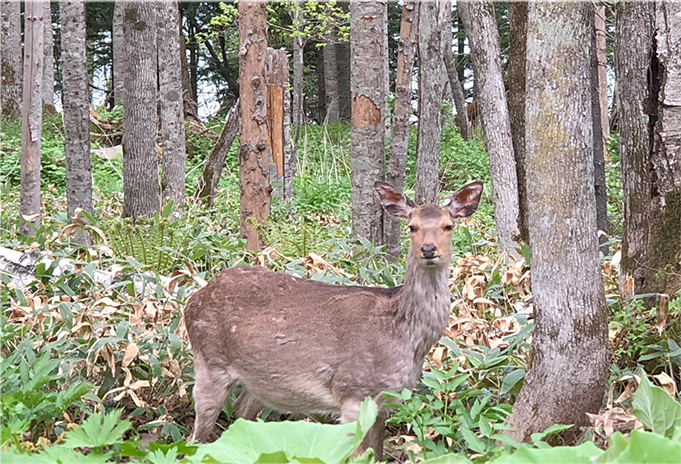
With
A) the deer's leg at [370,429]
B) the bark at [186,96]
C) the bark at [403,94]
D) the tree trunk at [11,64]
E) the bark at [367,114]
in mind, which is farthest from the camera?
the bark at [186,96]

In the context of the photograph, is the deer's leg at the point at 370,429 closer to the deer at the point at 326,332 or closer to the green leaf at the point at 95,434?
the deer at the point at 326,332

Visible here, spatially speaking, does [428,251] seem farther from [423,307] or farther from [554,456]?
[554,456]

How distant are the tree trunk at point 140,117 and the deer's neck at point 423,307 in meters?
5.22

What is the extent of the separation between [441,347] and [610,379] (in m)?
1.07

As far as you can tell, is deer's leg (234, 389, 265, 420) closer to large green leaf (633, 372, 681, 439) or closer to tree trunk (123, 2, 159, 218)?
large green leaf (633, 372, 681, 439)

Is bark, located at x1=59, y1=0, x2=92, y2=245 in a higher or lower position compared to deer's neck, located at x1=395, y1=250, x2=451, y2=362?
higher

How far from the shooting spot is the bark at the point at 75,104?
795cm

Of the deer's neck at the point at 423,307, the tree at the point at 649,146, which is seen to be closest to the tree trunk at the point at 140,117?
the deer's neck at the point at 423,307

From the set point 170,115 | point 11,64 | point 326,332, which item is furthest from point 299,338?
point 11,64

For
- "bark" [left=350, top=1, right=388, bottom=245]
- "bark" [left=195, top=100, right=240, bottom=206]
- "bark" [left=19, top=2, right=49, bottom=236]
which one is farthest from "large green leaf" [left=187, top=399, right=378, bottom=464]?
"bark" [left=195, top=100, right=240, bottom=206]

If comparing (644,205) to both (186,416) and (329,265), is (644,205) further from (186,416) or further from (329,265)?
(186,416)

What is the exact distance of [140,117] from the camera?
970 cm

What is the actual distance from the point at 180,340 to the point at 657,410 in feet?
10.3

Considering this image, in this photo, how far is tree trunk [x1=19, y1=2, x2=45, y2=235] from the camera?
801 centimetres
